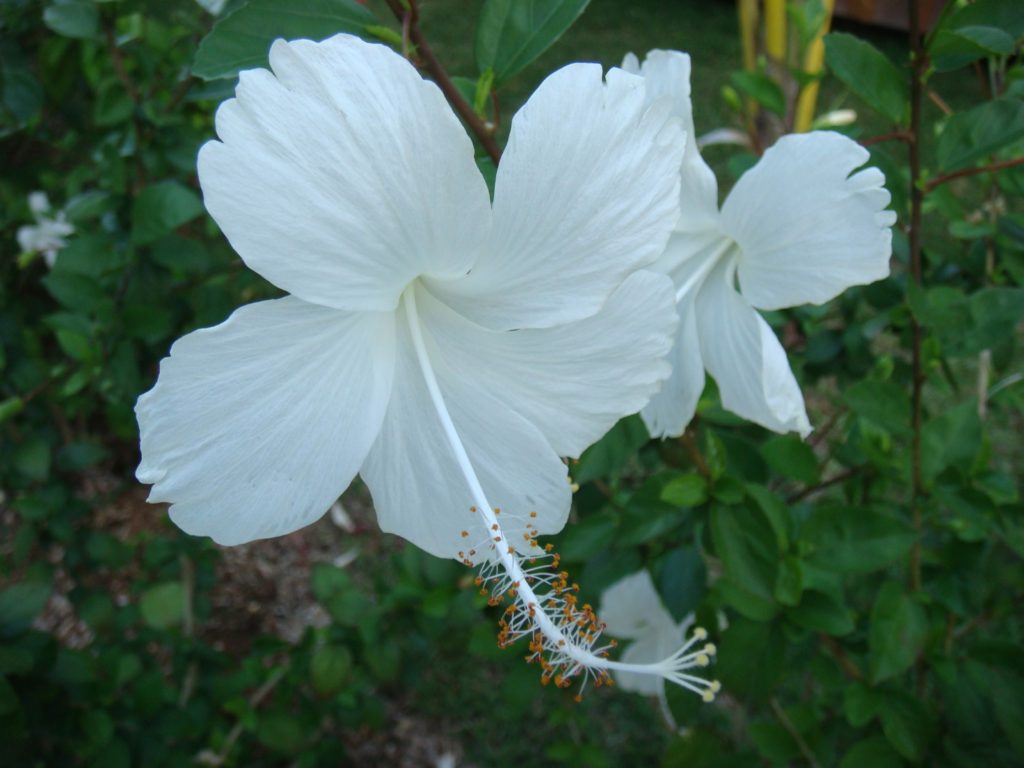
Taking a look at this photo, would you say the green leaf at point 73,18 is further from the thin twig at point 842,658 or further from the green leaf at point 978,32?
the thin twig at point 842,658

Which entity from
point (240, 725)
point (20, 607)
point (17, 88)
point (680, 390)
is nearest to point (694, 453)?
point (680, 390)

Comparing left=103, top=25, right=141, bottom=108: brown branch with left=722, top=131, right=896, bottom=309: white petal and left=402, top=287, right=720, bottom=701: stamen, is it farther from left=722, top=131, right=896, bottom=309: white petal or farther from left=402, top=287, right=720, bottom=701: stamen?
left=722, top=131, right=896, bottom=309: white petal

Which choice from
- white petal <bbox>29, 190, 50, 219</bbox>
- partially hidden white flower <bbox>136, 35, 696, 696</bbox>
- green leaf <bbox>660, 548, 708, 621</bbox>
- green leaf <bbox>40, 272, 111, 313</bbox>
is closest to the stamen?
partially hidden white flower <bbox>136, 35, 696, 696</bbox>

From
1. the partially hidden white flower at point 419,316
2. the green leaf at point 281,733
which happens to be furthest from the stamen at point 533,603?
the green leaf at point 281,733

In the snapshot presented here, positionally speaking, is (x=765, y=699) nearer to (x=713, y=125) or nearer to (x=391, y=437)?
(x=391, y=437)

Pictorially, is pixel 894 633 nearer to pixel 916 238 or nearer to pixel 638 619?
pixel 638 619

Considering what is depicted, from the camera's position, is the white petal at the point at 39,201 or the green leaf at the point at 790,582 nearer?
the green leaf at the point at 790,582
